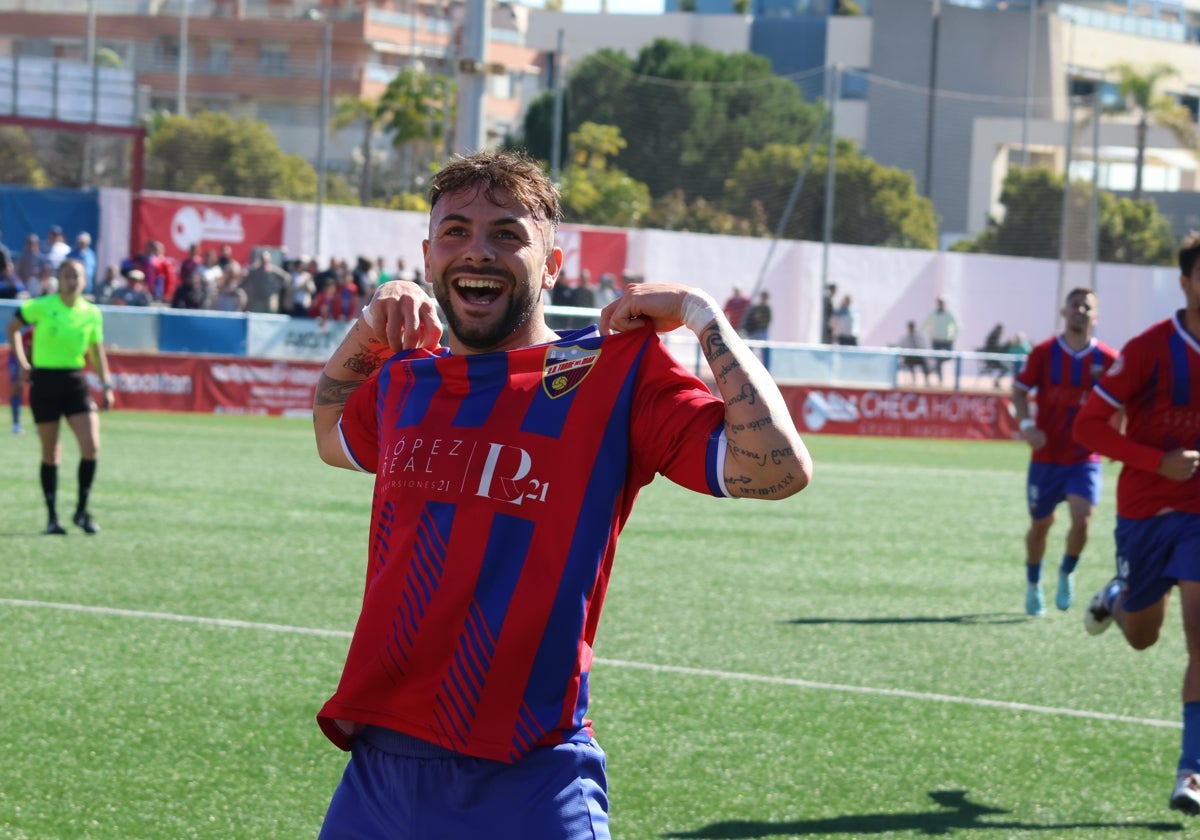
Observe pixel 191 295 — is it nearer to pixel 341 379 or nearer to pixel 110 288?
pixel 110 288

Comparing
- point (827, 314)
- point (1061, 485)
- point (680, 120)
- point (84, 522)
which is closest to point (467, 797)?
point (1061, 485)

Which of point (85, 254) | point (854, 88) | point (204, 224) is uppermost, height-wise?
point (854, 88)

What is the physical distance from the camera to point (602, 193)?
47969mm

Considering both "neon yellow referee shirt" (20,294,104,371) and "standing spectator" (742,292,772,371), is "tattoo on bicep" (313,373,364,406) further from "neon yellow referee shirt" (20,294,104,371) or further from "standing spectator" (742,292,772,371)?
"standing spectator" (742,292,772,371)

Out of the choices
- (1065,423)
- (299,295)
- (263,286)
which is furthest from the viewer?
(263,286)

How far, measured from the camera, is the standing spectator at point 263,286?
25938 mm

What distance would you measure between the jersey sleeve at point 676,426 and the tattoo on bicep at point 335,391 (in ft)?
2.75

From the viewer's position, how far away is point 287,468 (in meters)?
18.0

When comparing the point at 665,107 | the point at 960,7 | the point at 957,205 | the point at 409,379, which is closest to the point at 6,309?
the point at 409,379

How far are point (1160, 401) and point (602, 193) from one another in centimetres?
4189

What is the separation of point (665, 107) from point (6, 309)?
27828 millimetres

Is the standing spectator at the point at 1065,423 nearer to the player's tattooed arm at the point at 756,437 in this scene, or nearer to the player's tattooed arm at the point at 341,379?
the player's tattooed arm at the point at 341,379

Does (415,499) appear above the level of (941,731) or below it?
above

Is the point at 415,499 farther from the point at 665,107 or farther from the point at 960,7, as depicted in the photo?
the point at 960,7
